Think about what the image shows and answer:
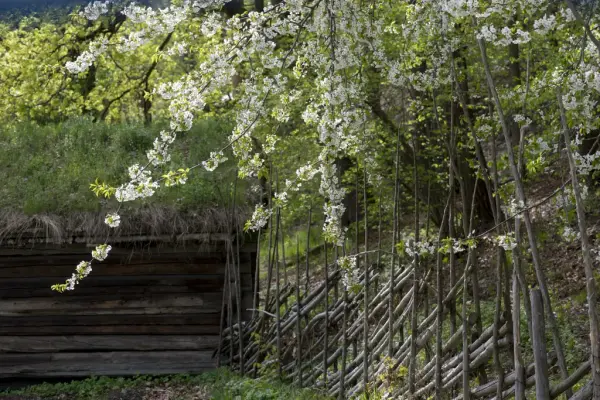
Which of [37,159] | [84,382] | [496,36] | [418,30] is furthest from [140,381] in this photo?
[496,36]

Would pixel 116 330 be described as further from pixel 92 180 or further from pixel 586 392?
pixel 586 392

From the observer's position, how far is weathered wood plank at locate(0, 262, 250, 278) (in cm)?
886

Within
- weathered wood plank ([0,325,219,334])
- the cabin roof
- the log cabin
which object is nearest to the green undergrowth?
the log cabin

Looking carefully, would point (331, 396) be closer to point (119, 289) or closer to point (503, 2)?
point (503, 2)

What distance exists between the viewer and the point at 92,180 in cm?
894

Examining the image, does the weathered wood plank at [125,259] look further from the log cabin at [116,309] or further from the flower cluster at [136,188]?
the flower cluster at [136,188]

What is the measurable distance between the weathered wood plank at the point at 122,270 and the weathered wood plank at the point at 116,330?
0.60 metres

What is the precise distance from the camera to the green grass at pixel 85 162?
27.9 feet

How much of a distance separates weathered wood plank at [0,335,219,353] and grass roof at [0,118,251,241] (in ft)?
4.39

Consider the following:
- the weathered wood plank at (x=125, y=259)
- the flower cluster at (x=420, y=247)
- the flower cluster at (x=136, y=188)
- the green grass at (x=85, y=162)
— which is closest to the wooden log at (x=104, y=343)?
the weathered wood plank at (x=125, y=259)

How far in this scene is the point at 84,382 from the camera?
8672mm

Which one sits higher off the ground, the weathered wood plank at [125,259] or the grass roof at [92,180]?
the grass roof at [92,180]

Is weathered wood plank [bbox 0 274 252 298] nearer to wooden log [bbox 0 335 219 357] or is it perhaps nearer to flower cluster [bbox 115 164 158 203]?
wooden log [bbox 0 335 219 357]

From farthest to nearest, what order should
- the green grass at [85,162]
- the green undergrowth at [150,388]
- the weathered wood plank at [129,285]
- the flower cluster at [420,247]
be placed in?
the weathered wood plank at [129,285] → the green grass at [85,162] → the green undergrowth at [150,388] → the flower cluster at [420,247]
